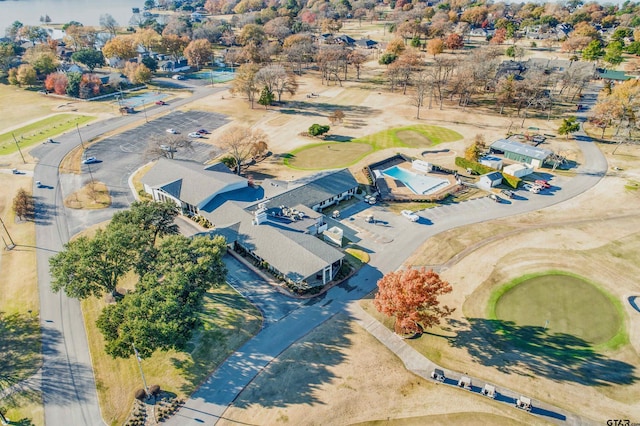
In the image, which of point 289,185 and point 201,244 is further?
point 289,185

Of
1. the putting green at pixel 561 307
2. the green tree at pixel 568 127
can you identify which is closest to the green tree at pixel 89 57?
the green tree at pixel 568 127

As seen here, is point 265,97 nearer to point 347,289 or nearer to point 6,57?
point 347,289

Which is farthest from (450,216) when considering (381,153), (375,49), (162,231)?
(375,49)

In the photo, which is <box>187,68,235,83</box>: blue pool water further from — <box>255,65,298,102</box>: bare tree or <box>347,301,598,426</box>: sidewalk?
<box>347,301,598,426</box>: sidewalk

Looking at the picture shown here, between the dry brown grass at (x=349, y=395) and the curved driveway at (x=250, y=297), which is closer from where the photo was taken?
the dry brown grass at (x=349, y=395)

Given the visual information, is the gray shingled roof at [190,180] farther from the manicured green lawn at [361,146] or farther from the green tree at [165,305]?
the green tree at [165,305]

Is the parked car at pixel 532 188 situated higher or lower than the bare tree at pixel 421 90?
lower

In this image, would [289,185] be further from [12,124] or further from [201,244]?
[12,124]
